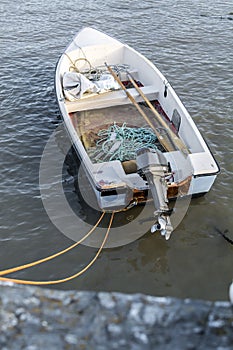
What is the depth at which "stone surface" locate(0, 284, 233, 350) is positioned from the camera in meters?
1.88

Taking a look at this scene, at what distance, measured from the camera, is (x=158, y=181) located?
7.22 meters

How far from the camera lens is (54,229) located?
8.03m

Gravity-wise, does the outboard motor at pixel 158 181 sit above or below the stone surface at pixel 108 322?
below

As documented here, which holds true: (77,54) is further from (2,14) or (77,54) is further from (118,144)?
(2,14)

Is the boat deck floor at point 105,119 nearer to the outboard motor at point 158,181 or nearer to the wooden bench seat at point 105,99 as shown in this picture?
the wooden bench seat at point 105,99

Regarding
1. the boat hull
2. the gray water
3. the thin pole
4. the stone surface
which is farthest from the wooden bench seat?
the stone surface

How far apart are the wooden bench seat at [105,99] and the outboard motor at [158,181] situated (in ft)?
9.81

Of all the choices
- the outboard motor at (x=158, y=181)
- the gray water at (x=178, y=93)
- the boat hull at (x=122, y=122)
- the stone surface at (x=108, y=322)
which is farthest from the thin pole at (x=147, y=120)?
the stone surface at (x=108, y=322)

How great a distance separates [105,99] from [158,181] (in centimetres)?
385

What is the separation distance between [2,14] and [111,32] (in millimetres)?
5521

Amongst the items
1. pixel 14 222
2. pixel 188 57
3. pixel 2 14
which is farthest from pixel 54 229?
pixel 2 14

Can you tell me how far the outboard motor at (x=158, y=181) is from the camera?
692 cm

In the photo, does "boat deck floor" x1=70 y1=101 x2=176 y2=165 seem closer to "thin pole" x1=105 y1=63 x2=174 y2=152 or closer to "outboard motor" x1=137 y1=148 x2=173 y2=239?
"thin pole" x1=105 y1=63 x2=174 y2=152

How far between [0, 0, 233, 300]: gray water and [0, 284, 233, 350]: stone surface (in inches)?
197
